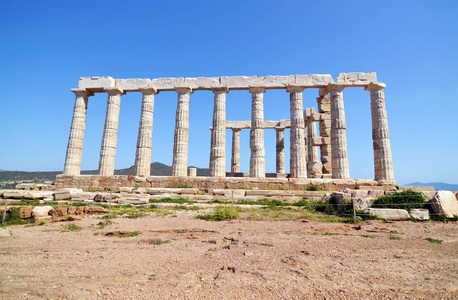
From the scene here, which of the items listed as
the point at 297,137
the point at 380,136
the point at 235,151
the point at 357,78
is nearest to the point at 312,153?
the point at 297,137

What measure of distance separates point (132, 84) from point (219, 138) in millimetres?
9223

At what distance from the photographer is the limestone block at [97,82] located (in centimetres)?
2058

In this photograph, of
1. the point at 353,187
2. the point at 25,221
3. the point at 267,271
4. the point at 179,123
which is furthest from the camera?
the point at 179,123

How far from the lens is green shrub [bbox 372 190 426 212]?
10438mm

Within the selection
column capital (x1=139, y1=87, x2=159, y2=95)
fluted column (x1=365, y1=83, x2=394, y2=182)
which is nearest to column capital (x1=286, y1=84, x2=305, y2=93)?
fluted column (x1=365, y1=83, x2=394, y2=182)

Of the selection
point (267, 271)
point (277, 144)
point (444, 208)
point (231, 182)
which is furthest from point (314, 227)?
point (277, 144)

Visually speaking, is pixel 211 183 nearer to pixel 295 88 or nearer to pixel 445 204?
pixel 295 88

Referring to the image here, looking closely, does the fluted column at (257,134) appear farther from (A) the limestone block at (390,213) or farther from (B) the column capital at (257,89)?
(A) the limestone block at (390,213)

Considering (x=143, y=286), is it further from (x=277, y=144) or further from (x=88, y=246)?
(x=277, y=144)

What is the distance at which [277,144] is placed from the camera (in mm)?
29453

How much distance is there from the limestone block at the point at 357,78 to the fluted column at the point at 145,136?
15852 mm

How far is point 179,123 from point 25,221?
1265 cm

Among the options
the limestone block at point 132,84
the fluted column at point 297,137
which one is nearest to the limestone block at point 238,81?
the fluted column at point 297,137

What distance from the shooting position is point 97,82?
2072 centimetres
